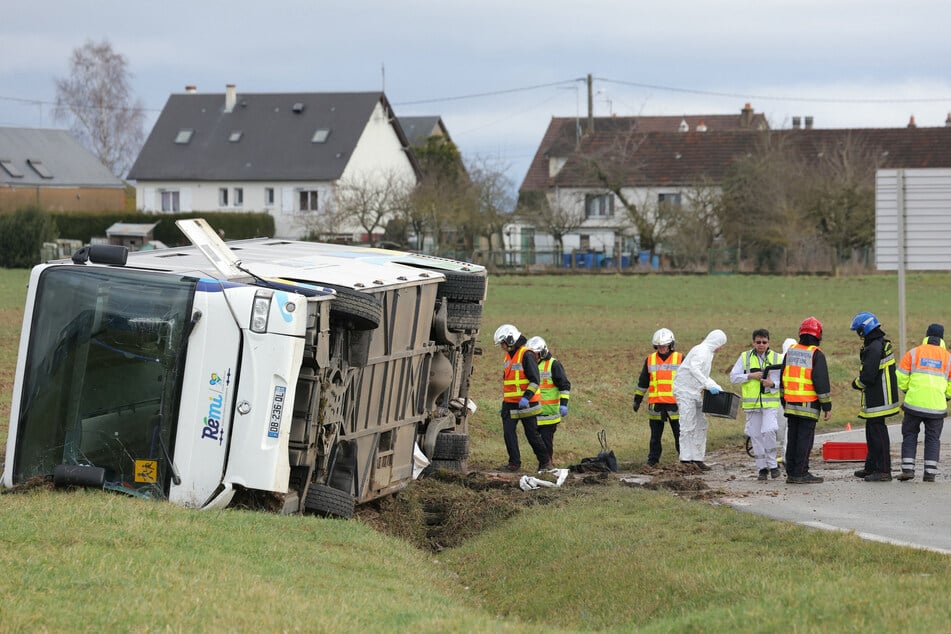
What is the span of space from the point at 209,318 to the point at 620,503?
410 cm

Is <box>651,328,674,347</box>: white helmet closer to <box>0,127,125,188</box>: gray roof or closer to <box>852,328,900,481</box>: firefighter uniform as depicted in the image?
<box>852,328,900,481</box>: firefighter uniform

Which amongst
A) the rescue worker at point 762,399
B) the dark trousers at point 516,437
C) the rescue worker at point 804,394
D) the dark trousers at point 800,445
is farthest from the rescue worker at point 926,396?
Answer: the dark trousers at point 516,437

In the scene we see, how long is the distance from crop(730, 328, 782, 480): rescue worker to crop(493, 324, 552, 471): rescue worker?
2257 mm

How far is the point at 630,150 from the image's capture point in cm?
7625

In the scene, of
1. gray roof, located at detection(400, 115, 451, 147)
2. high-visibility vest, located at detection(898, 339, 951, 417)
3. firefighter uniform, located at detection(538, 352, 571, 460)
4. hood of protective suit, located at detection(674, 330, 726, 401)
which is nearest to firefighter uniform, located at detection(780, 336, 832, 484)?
high-visibility vest, located at detection(898, 339, 951, 417)

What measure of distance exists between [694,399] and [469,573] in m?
6.12

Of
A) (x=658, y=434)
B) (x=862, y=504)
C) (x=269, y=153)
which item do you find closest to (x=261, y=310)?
(x=862, y=504)

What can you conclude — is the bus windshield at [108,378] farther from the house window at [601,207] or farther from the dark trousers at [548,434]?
the house window at [601,207]

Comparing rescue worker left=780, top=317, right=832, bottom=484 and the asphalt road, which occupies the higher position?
rescue worker left=780, top=317, right=832, bottom=484

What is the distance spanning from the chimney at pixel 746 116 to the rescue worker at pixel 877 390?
83899mm

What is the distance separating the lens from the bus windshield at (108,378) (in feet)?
31.8

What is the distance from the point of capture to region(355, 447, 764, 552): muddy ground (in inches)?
464

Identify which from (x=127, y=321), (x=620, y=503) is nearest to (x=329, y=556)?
(x=127, y=321)

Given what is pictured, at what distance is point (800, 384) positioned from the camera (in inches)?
537
